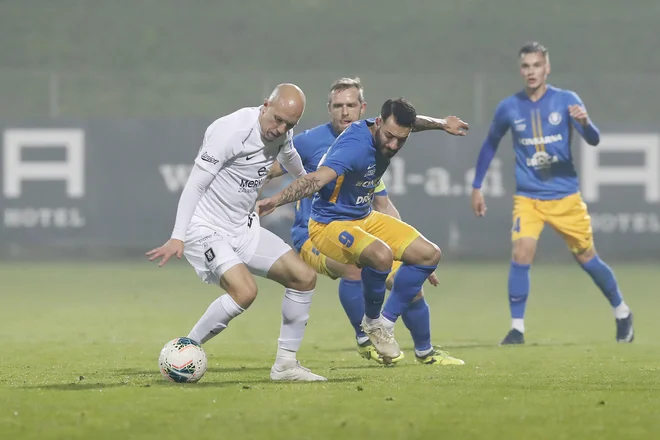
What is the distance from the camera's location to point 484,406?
6379 millimetres

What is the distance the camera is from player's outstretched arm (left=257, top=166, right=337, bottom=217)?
768 cm

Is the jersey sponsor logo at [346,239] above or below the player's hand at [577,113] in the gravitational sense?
below

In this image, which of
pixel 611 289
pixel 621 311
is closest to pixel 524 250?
pixel 611 289

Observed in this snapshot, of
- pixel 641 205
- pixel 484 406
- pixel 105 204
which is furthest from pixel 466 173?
pixel 484 406

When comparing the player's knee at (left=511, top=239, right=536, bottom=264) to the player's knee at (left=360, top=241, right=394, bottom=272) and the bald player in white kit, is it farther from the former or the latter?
the bald player in white kit

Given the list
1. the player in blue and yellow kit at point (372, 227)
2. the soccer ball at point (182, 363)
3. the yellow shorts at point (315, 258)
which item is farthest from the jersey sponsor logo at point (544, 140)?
the soccer ball at point (182, 363)

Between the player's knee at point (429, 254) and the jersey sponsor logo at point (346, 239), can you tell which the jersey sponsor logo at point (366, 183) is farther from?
the player's knee at point (429, 254)

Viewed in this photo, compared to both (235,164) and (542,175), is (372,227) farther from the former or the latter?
(542,175)

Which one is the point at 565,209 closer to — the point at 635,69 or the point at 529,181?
the point at 529,181

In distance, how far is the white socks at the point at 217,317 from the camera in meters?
7.83

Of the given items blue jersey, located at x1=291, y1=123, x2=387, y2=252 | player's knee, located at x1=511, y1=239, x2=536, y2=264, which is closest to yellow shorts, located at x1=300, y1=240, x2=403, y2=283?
blue jersey, located at x1=291, y1=123, x2=387, y2=252

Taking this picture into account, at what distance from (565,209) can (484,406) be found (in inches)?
202

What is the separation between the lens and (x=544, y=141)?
1132 centimetres

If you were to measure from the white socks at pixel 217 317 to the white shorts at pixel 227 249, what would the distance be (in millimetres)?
191
